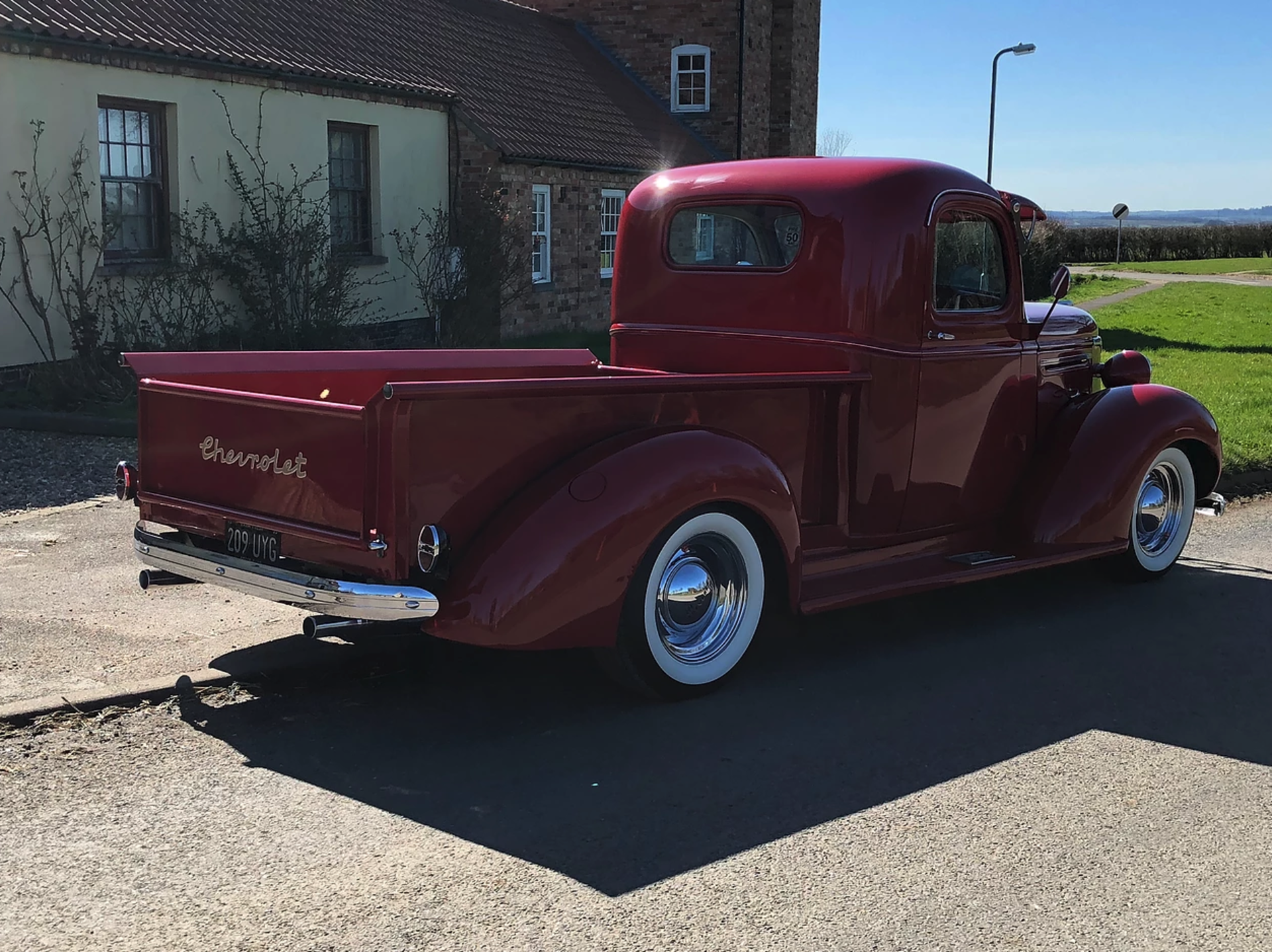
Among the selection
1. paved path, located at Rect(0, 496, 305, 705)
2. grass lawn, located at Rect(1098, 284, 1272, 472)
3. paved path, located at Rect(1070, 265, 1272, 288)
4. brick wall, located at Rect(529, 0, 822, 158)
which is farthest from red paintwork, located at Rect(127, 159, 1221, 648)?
paved path, located at Rect(1070, 265, 1272, 288)

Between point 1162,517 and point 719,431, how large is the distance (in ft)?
10.9

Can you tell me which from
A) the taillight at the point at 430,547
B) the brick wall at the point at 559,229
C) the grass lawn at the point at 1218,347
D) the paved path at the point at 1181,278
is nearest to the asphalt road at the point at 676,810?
the taillight at the point at 430,547

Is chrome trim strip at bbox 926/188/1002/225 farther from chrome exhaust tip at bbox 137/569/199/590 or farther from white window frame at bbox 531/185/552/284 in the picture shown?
white window frame at bbox 531/185/552/284

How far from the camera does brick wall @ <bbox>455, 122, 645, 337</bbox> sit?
1839 cm

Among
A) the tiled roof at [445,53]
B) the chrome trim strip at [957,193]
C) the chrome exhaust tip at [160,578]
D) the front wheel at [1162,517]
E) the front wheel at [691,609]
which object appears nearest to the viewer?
the front wheel at [691,609]

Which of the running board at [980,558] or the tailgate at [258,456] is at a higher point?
the tailgate at [258,456]

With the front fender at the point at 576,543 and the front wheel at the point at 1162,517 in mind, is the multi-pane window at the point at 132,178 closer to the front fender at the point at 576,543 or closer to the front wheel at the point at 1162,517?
the front fender at the point at 576,543

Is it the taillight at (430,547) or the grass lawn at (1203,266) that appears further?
the grass lawn at (1203,266)

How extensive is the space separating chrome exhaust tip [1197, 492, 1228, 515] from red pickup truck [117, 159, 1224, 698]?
0.03 metres

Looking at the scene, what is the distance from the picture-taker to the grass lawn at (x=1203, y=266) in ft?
153

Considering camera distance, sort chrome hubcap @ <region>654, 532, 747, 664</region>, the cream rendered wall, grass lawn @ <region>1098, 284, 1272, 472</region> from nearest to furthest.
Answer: chrome hubcap @ <region>654, 532, 747, 664</region> < grass lawn @ <region>1098, 284, 1272, 472</region> < the cream rendered wall

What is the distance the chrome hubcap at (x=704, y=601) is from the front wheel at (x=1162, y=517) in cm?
278

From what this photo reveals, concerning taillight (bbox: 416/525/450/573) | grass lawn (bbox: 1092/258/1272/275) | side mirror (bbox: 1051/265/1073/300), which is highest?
grass lawn (bbox: 1092/258/1272/275)

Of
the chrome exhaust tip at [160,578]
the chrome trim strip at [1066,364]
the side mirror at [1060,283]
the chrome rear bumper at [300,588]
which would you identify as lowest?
the chrome exhaust tip at [160,578]
